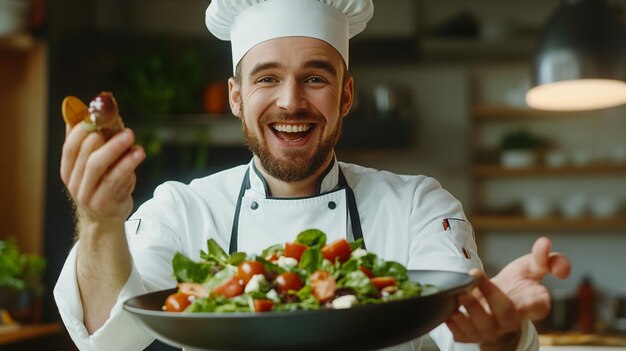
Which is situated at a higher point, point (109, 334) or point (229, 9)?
point (229, 9)

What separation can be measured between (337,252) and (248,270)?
6.1 inches

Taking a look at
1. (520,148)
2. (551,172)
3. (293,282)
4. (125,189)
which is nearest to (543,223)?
(551,172)

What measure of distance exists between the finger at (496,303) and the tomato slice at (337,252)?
203mm

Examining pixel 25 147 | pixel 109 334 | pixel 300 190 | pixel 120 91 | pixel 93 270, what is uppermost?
pixel 120 91

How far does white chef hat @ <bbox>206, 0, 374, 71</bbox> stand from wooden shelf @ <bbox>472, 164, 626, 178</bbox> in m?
3.26

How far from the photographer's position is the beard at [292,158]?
5.64 ft

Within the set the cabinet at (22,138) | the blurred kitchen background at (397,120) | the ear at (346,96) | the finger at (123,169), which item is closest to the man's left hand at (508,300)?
the finger at (123,169)

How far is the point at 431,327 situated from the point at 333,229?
67cm

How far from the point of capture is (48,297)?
4109 mm

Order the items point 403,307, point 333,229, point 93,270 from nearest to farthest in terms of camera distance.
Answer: point 403,307
point 93,270
point 333,229

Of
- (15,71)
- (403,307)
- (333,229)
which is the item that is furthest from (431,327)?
(15,71)

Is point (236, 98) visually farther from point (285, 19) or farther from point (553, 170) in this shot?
point (553, 170)

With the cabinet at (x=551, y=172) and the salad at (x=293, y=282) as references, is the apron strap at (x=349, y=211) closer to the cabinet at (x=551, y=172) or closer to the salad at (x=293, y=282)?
the salad at (x=293, y=282)

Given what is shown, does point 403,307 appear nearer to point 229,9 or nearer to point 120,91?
point 229,9
